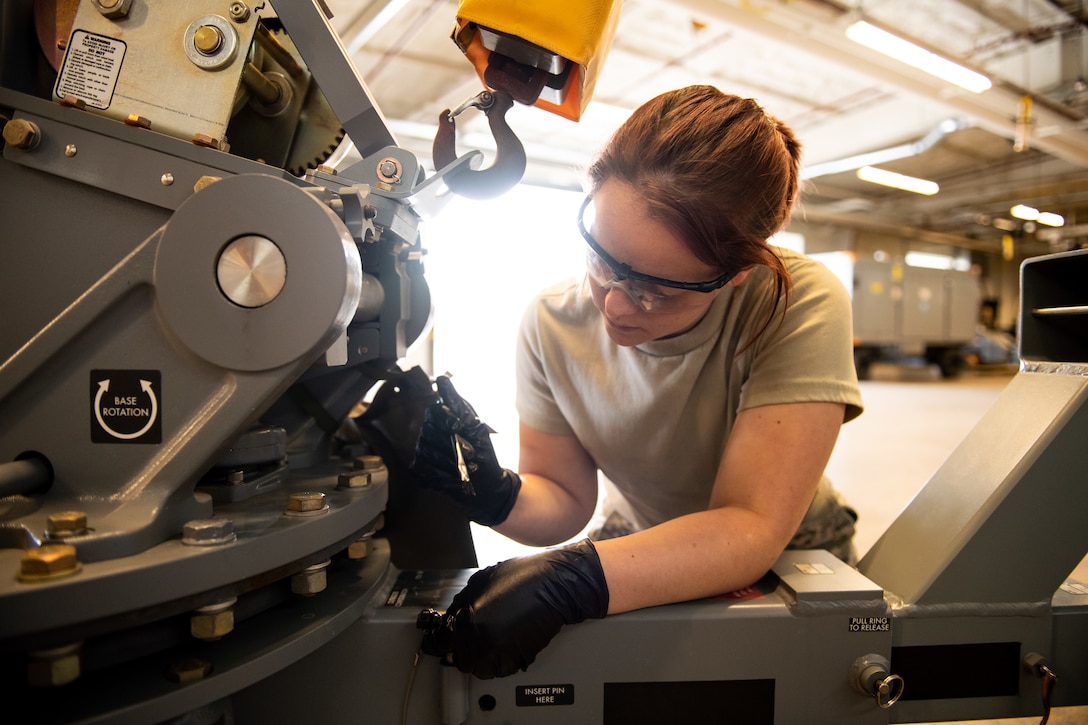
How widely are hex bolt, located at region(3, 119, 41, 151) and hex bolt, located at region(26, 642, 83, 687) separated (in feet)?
1.47

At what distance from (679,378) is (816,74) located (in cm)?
454

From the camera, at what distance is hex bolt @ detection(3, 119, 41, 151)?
0.56 metres

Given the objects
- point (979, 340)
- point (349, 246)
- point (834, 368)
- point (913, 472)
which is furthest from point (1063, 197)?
point (349, 246)

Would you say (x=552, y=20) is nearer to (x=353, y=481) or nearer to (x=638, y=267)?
(x=638, y=267)

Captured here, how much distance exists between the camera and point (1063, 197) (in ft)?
27.3

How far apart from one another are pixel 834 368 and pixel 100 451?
87cm

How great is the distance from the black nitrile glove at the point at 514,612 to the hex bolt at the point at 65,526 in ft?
1.14

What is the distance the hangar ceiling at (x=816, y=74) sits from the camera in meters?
3.41

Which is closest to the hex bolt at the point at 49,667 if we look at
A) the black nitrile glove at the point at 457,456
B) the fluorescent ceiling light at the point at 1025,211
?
the black nitrile glove at the point at 457,456

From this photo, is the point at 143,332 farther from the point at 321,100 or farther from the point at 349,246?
the point at 321,100

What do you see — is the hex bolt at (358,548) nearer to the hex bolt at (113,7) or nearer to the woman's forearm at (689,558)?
the woman's forearm at (689,558)

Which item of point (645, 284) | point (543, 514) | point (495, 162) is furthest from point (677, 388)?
point (495, 162)

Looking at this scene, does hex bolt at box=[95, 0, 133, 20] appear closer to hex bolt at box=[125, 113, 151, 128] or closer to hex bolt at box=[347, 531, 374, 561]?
hex bolt at box=[125, 113, 151, 128]

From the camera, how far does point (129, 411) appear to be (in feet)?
1.80
